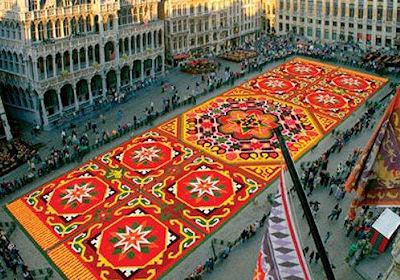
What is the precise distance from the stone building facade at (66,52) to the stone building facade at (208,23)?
286 inches

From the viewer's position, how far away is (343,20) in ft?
299

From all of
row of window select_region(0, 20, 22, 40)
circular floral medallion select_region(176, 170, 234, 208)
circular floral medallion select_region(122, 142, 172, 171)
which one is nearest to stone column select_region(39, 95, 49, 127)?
row of window select_region(0, 20, 22, 40)

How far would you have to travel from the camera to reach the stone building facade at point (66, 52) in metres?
56.0

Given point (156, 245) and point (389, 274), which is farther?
point (156, 245)

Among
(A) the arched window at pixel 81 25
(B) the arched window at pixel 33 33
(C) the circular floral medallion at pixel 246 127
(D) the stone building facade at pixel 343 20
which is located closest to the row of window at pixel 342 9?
(D) the stone building facade at pixel 343 20

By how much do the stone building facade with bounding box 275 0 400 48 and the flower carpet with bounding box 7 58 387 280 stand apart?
27175 millimetres

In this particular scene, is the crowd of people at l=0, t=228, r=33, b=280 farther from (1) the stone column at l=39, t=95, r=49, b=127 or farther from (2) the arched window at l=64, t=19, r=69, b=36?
(2) the arched window at l=64, t=19, r=69, b=36

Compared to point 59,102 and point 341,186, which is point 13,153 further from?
point 341,186

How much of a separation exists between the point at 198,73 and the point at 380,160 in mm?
A: 66395

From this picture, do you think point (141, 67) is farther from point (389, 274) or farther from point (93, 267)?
point (389, 274)

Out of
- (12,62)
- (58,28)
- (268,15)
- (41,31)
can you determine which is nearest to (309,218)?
(41,31)

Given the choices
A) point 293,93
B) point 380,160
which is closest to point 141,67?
point 293,93

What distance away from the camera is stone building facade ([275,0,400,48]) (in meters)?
85.5

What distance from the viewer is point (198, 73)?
7694 centimetres
